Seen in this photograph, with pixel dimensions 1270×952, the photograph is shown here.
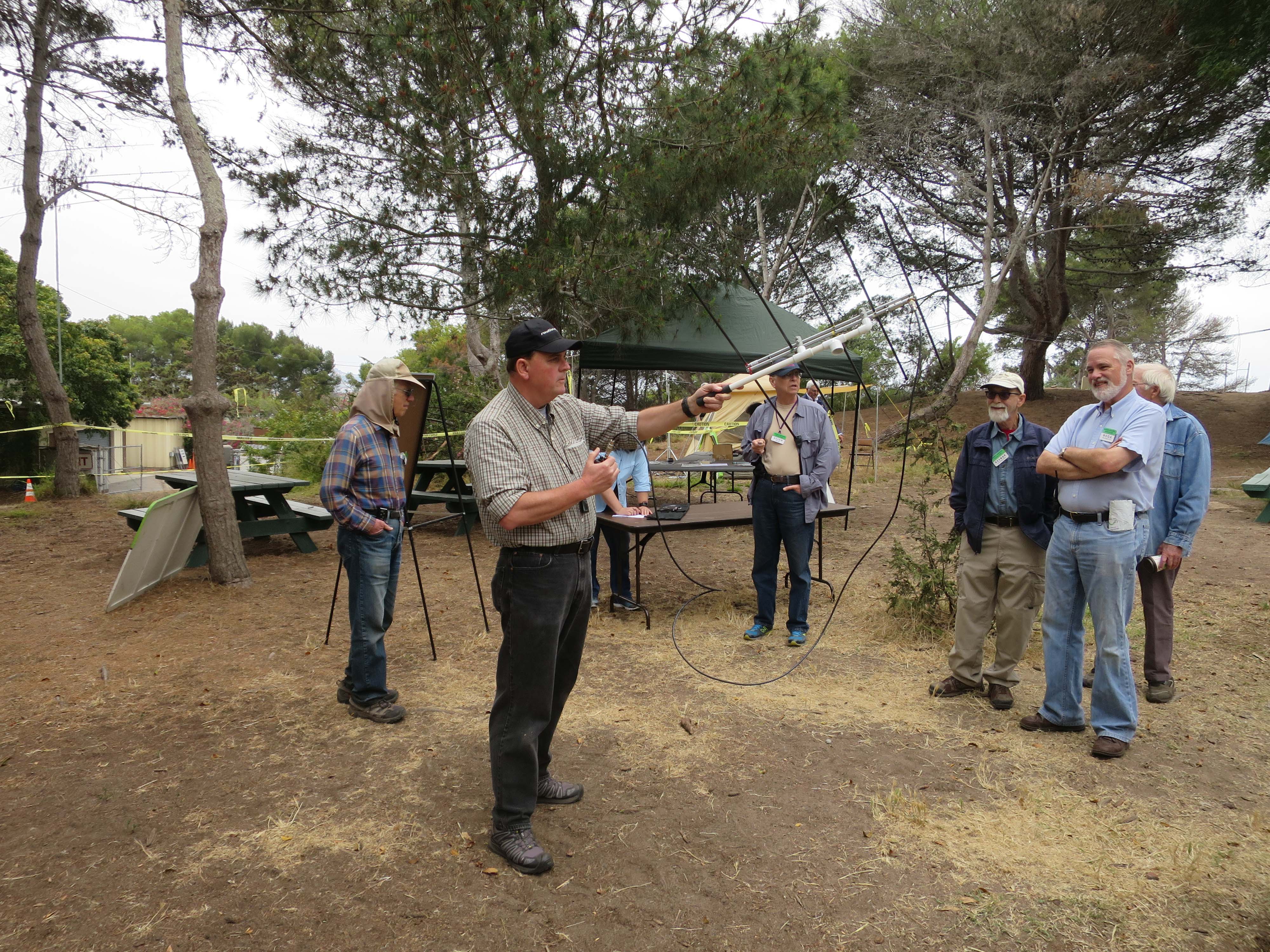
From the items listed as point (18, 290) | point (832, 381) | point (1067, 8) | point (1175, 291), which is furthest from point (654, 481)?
point (1175, 291)

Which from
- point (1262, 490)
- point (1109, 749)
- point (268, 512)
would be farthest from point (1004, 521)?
point (1262, 490)

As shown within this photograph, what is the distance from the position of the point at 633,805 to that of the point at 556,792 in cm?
30

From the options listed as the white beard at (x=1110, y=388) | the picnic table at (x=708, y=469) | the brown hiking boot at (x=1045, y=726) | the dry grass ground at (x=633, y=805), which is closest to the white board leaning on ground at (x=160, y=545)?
the dry grass ground at (x=633, y=805)

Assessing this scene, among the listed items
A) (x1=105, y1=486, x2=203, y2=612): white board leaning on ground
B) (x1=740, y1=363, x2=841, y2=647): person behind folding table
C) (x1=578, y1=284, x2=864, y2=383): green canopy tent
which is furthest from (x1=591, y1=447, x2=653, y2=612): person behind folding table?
(x1=105, y1=486, x2=203, y2=612): white board leaning on ground

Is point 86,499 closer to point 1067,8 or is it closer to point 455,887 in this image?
point 455,887

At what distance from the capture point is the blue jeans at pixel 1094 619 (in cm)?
320

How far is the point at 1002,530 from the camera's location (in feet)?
12.3

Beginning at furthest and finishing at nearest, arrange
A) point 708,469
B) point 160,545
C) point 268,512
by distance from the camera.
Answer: point 708,469 < point 268,512 < point 160,545

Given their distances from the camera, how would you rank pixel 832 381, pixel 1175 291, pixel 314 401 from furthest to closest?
1. pixel 1175 291
2. pixel 314 401
3. pixel 832 381

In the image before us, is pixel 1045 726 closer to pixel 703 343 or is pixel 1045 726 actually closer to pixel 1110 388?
pixel 1110 388

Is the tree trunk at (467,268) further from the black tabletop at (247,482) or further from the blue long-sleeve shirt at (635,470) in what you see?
the blue long-sleeve shirt at (635,470)

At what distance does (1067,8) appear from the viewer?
47.6 feet

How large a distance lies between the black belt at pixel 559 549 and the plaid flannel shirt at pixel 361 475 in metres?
1.41

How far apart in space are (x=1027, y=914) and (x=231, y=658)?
4.33 metres
